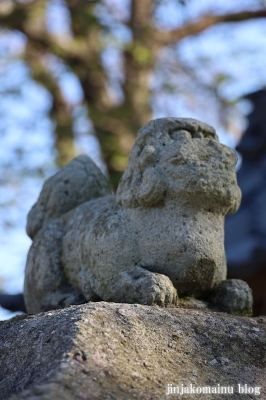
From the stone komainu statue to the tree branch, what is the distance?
4.88m

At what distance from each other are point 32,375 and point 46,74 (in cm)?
585

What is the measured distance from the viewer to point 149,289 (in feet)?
7.51

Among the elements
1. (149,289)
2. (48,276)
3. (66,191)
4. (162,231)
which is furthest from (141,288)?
(66,191)

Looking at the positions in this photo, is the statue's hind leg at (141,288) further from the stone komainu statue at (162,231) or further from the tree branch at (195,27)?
the tree branch at (195,27)

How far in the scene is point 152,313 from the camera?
2184mm

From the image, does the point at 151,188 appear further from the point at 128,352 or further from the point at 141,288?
the point at 128,352

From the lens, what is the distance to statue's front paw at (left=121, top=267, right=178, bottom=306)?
2289 mm

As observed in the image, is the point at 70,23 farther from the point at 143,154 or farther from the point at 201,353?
the point at 201,353

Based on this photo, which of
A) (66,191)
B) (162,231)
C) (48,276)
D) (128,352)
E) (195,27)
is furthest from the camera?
(195,27)

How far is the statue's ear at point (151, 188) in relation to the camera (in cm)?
243

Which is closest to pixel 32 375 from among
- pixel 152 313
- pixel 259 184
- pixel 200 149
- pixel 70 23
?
pixel 152 313

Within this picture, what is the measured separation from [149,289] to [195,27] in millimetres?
5587

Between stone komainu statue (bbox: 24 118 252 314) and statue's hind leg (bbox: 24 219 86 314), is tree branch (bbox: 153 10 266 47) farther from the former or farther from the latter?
stone komainu statue (bbox: 24 118 252 314)

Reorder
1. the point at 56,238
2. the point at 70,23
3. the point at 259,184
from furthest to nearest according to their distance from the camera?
the point at 70,23 → the point at 259,184 → the point at 56,238
